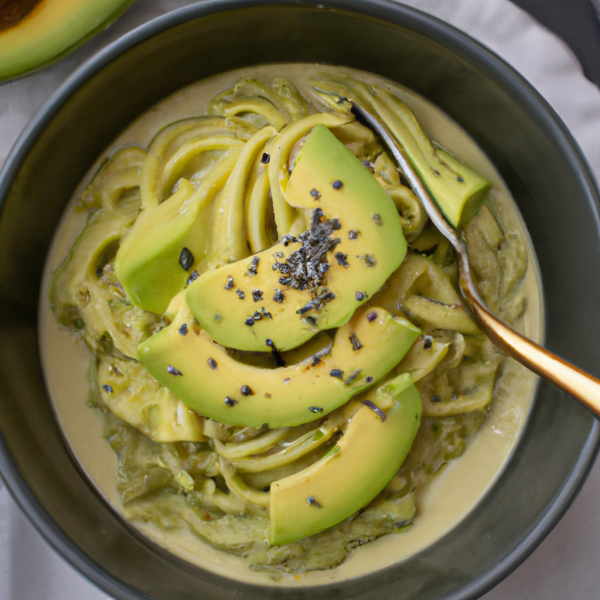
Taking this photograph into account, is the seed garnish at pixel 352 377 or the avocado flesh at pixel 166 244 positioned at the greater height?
the avocado flesh at pixel 166 244

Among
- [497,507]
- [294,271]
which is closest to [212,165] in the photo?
[294,271]

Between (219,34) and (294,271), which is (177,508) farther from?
(219,34)

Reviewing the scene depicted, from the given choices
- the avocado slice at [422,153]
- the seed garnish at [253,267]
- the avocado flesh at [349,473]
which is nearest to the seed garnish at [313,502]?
the avocado flesh at [349,473]

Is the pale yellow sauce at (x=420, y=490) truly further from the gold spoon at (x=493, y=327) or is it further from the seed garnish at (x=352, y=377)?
the seed garnish at (x=352, y=377)

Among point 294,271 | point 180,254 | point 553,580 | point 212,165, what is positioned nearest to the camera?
point 294,271

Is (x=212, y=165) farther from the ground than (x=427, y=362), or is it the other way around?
(x=212, y=165)
